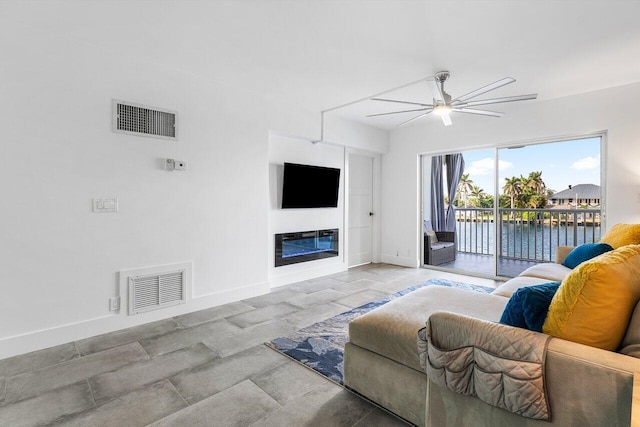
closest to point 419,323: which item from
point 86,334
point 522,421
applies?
point 522,421

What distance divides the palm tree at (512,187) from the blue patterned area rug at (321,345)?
11.9ft

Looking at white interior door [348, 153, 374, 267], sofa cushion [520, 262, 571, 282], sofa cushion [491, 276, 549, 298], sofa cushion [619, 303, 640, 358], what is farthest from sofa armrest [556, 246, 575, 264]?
white interior door [348, 153, 374, 267]

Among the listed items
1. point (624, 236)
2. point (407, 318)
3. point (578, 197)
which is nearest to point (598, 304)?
point (407, 318)

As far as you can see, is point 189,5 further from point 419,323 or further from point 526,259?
point 526,259

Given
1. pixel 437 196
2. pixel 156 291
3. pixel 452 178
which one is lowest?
pixel 156 291

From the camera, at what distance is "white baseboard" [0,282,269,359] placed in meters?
2.57

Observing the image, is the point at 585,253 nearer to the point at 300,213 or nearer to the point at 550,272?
the point at 550,272

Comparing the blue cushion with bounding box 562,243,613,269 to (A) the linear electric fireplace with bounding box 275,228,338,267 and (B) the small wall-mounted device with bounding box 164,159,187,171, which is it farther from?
(B) the small wall-mounted device with bounding box 164,159,187,171

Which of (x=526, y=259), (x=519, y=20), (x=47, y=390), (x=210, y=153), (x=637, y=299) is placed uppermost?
(x=519, y=20)

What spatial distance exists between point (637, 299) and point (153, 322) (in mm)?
3685

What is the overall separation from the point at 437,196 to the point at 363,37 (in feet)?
15.7

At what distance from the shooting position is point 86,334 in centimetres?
288

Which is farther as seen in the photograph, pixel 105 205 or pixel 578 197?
pixel 578 197

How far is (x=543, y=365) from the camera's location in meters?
1.16
